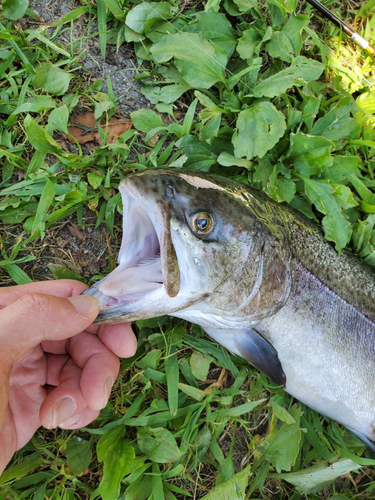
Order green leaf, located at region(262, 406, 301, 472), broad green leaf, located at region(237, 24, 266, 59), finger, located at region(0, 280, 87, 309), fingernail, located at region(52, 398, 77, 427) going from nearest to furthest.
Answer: fingernail, located at region(52, 398, 77, 427), finger, located at region(0, 280, 87, 309), green leaf, located at region(262, 406, 301, 472), broad green leaf, located at region(237, 24, 266, 59)

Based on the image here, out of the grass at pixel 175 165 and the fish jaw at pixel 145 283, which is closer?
the fish jaw at pixel 145 283

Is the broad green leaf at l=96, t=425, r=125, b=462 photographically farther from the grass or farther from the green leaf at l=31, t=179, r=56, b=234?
the green leaf at l=31, t=179, r=56, b=234

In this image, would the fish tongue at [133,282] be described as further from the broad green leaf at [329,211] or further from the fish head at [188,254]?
the broad green leaf at [329,211]

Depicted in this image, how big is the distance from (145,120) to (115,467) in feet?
8.70

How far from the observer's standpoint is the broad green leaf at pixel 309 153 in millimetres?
3225

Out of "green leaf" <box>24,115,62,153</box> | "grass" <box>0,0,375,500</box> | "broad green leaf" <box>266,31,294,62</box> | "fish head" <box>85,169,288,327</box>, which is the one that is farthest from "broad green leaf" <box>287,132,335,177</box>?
"green leaf" <box>24,115,62,153</box>

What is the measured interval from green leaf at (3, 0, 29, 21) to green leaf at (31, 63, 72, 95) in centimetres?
44

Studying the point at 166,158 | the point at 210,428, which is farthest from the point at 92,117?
the point at 210,428

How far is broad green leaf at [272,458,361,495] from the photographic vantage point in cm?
326

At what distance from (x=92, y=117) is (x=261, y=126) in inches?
55.1

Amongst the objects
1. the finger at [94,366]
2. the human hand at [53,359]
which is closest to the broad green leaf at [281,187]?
the human hand at [53,359]

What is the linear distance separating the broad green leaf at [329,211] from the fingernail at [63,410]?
7.23 ft

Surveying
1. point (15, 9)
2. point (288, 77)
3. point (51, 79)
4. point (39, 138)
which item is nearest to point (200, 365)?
point (39, 138)

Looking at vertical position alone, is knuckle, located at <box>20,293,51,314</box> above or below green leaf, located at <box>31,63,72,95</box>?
below
